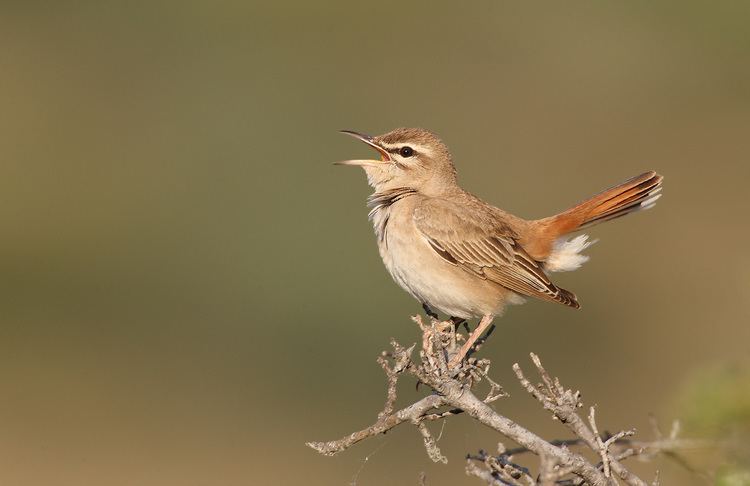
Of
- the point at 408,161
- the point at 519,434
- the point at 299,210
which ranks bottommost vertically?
the point at 519,434

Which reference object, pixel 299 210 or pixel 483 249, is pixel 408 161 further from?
pixel 299 210

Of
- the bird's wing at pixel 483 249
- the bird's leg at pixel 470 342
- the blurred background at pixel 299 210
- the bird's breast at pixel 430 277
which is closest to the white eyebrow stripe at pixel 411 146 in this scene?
the bird's wing at pixel 483 249

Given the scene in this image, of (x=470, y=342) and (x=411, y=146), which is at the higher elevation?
(x=411, y=146)

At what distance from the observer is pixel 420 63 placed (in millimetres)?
22703

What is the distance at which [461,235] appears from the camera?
7031 millimetres

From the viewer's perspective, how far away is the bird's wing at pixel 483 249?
6914 mm

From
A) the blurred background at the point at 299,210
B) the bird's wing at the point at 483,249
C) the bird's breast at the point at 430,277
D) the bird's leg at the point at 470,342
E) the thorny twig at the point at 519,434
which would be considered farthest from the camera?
the blurred background at the point at 299,210

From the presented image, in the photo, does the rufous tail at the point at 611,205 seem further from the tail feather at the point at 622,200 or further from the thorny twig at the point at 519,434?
the thorny twig at the point at 519,434

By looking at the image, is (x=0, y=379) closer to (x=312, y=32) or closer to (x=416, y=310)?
(x=416, y=310)

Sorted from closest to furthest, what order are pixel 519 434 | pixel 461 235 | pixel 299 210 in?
pixel 519 434 < pixel 461 235 < pixel 299 210

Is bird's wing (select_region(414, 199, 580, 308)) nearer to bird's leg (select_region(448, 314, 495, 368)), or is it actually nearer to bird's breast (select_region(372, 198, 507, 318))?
bird's breast (select_region(372, 198, 507, 318))

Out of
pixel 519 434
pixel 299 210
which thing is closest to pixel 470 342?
pixel 519 434

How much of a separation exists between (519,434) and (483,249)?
291cm

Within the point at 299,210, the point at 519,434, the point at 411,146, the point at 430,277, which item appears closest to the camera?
the point at 519,434
